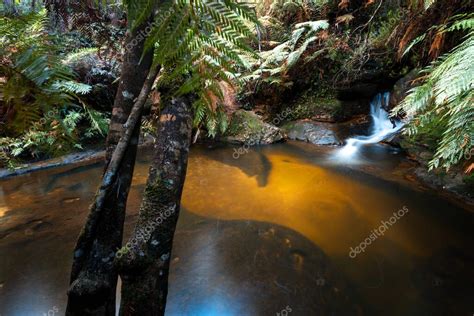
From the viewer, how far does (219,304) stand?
8.09ft

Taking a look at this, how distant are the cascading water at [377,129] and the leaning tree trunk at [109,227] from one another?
18.3 ft

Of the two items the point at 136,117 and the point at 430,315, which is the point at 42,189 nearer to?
the point at 136,117

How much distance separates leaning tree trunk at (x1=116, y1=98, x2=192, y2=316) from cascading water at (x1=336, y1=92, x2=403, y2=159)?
5.52 metres

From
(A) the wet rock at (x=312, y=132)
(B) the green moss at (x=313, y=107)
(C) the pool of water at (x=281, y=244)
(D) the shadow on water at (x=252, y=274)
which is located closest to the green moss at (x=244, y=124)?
(A) the wet rock at (x=312, y=132)

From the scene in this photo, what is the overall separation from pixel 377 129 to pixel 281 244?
565cm

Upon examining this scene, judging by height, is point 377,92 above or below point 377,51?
below

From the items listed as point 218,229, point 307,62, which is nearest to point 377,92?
point 307,62

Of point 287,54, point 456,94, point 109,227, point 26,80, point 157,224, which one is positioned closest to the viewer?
point 26,80

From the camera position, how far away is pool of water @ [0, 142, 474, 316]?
246cm

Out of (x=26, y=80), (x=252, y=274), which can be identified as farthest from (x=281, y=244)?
(x=26, y=80)

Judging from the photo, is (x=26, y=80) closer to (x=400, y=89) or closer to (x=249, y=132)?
(x=249, y=132)

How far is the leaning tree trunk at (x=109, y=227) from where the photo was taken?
4.70 feet

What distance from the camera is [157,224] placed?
1416mm

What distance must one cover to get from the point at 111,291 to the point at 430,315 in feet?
8.04
